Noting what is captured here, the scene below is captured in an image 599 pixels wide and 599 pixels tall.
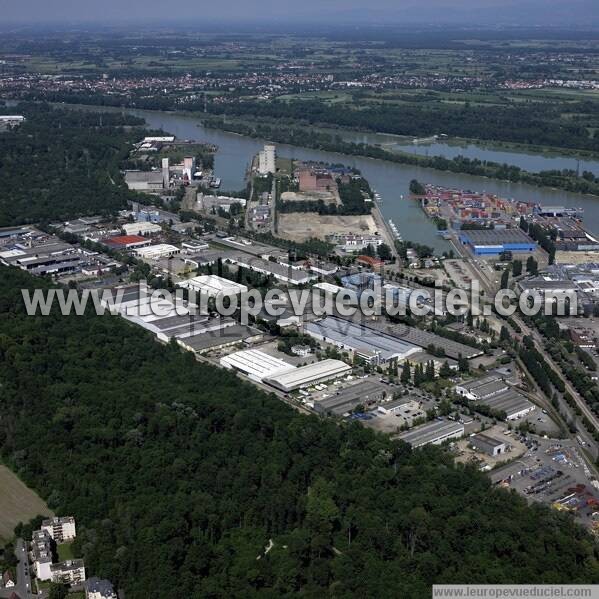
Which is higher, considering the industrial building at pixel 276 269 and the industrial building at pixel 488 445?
the industrial building at pixel 276 269

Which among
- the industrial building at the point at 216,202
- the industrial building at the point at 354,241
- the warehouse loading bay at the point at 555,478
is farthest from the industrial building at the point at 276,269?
the warehouse loading bay at the point at 555,478

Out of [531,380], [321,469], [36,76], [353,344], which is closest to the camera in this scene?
[321,469]

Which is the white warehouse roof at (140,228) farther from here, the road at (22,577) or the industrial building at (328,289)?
the road at (22,577)

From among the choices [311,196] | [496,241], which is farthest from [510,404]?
[311,196]

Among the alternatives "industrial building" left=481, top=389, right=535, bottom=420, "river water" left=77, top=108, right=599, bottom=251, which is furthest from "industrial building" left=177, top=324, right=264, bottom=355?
"river water" left=77, top=108, right=599, bottom=251

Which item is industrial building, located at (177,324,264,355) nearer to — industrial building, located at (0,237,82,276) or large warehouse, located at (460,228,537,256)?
industrial building, located at (0,237,82,276)

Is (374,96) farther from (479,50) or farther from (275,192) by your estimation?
(479,50)

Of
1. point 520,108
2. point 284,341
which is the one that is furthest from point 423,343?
point 520,108
